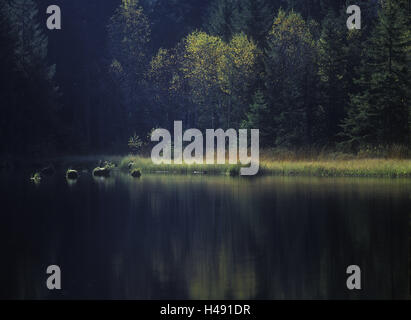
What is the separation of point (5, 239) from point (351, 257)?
388 inches

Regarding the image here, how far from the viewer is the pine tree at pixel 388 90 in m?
50.2

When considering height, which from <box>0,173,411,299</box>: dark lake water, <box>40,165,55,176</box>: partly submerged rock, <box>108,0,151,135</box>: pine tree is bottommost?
<box>0,173,411,299</box>: dark lake water

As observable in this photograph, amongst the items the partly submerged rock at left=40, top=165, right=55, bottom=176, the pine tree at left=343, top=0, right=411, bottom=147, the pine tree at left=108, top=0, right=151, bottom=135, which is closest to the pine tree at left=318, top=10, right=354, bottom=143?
the pine tree at left=343, top=0, right=411, bottom=147

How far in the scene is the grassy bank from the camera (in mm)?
43344

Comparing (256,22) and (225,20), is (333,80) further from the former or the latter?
(225,20)

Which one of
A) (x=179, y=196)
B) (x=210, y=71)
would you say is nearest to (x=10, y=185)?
(x=179, y=196)

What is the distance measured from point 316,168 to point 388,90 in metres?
9.00

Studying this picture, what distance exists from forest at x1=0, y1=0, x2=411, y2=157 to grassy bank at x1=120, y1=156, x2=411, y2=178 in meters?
4.71

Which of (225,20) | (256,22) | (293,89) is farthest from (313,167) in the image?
(225,20)

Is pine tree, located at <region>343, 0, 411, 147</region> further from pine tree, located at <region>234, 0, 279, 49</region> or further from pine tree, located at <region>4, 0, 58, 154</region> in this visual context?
pine tree, located at <region>4, 0, 58, 154</region>

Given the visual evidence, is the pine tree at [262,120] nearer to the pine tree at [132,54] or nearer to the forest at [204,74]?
the forest at [204,74]

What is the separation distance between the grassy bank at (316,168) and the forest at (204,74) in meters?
4.71

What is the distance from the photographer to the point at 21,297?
47.1 ft

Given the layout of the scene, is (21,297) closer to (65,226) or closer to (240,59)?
(65,226)
